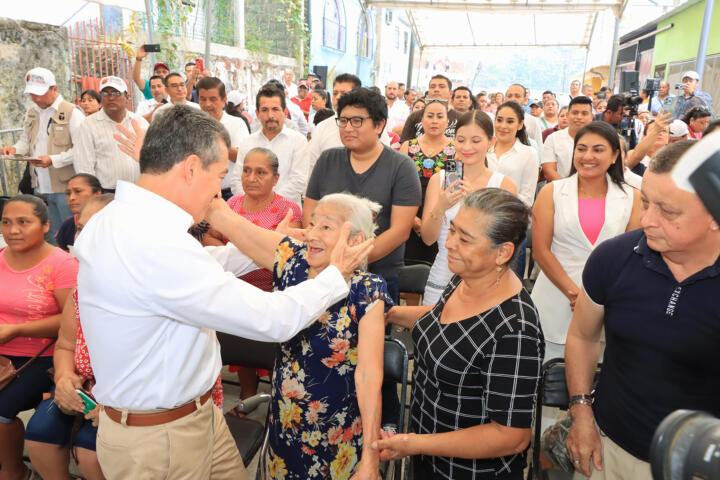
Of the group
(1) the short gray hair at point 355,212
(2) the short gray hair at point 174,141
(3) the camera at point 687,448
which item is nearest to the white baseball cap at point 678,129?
(1) the short gray hair at point 355,212

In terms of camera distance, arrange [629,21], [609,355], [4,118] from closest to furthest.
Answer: [609,355] < [4,118] < [629,21]

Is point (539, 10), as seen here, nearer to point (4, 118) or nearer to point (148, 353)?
point (4, 118)

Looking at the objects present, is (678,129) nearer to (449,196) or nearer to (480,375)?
(449,196)

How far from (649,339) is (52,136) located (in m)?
5.16

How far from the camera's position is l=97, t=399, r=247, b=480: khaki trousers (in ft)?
4.92

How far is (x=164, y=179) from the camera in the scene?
1402 millimetres

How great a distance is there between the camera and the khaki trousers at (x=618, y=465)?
1.50 meters

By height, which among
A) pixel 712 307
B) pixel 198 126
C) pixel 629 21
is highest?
pixel 629 21

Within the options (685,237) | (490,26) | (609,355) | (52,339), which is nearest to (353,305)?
(609,355)

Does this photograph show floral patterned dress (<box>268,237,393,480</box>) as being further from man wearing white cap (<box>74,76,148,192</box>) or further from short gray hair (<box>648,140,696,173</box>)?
man wearing white cap (<box>74,76,148,192</box>)

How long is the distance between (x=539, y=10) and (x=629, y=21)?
1127cm

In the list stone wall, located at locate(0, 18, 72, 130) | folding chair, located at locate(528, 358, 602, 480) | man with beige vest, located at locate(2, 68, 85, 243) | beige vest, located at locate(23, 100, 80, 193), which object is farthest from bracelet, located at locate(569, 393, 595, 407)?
stone wall, located at locate(0, 18, 72, 130)

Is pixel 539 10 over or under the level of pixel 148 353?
over

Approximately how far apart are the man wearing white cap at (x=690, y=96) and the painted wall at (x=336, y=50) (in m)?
8.61
